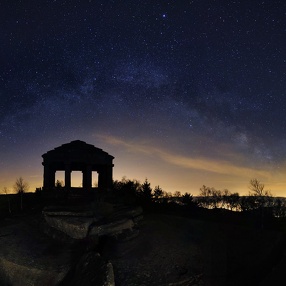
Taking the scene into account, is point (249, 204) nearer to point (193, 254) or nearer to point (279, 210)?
point (279, 210)

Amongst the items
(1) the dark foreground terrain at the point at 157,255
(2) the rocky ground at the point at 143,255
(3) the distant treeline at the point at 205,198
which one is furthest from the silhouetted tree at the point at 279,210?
(2) the rocky ground at the point at 143,255

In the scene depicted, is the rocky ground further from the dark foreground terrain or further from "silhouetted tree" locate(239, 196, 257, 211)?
"silhouetted tree" locate(239, 196, 257, 211)

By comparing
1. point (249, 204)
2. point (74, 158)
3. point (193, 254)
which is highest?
point (74, 158)

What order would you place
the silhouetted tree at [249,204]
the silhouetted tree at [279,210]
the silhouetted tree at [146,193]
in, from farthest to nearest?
the silhouetted tree at [249,204] < the silhouetted tree at [279,210] < the silhouetted tree at [146,193]

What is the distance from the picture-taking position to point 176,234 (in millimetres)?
20516

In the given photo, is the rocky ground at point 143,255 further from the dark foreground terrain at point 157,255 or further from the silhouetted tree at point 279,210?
the silhouetted tree at point 279,210

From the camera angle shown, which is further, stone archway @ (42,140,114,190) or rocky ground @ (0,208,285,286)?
stone archway @ (42,140,114,190)

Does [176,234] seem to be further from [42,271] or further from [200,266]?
[42,271]

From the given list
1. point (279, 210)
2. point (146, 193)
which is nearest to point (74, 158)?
point (146, 193)

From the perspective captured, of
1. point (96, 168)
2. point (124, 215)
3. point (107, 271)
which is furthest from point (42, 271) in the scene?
point (96, 168)

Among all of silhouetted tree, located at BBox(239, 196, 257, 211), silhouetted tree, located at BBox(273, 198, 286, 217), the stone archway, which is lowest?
silhouetted tree, located at BBox(273, 198, 286, 217)

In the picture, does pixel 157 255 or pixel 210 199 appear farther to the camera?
pixel 210 199

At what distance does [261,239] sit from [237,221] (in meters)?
8.11

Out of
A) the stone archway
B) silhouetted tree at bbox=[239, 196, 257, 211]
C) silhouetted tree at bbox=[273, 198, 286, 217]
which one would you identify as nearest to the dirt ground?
the stone archway
